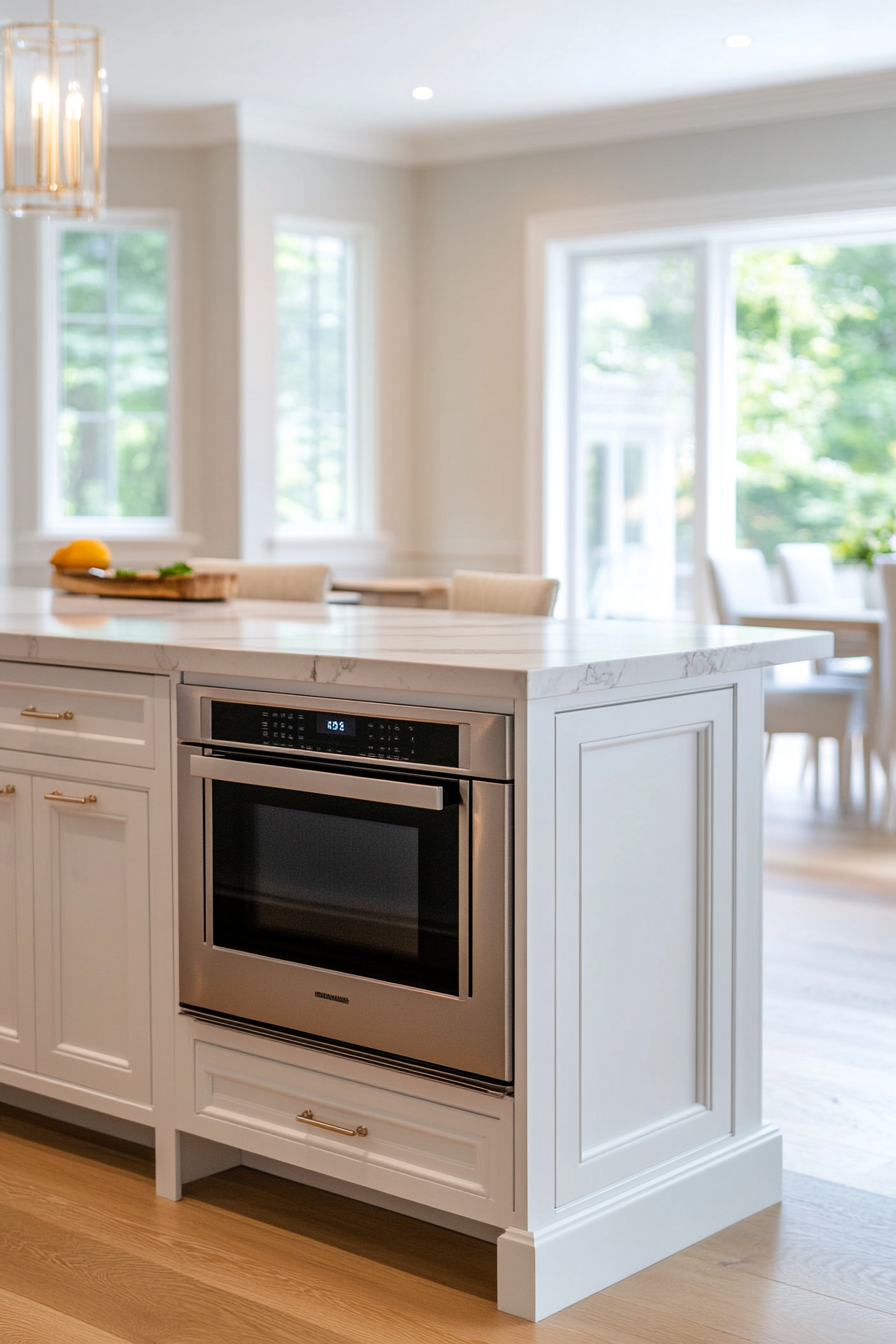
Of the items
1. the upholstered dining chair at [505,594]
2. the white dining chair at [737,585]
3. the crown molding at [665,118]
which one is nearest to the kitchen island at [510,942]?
the upholstered dining chair at [505,594]

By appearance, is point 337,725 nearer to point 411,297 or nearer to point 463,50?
point 463,50

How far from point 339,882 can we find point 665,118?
519 cm

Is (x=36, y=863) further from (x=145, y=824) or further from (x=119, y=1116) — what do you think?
(x=119, y=1116)

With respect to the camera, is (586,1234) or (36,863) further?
(36,863)

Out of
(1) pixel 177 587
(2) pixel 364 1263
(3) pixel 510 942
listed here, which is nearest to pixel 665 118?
(1) pixel 177 587

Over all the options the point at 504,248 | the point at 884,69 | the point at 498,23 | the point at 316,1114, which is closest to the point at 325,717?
the point at 316,1114

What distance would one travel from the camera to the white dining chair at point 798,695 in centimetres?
536

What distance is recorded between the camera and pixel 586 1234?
2059 mm

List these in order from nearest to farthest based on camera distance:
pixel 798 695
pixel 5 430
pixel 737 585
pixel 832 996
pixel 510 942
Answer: pixel 510 942
pixel 832 996
pixel 798 695
pixel 737 585
pixel 5 430

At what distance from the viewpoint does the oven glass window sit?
206 cm

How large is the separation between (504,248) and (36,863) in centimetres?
514

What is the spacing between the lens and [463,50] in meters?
5.73

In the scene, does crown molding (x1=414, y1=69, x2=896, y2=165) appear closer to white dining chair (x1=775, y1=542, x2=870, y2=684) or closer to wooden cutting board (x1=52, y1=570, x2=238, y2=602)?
white dining chair (x1=775, y1=542, x2=870, y2=684)

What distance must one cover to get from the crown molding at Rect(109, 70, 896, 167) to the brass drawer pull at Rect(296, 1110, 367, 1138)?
5112 mm
